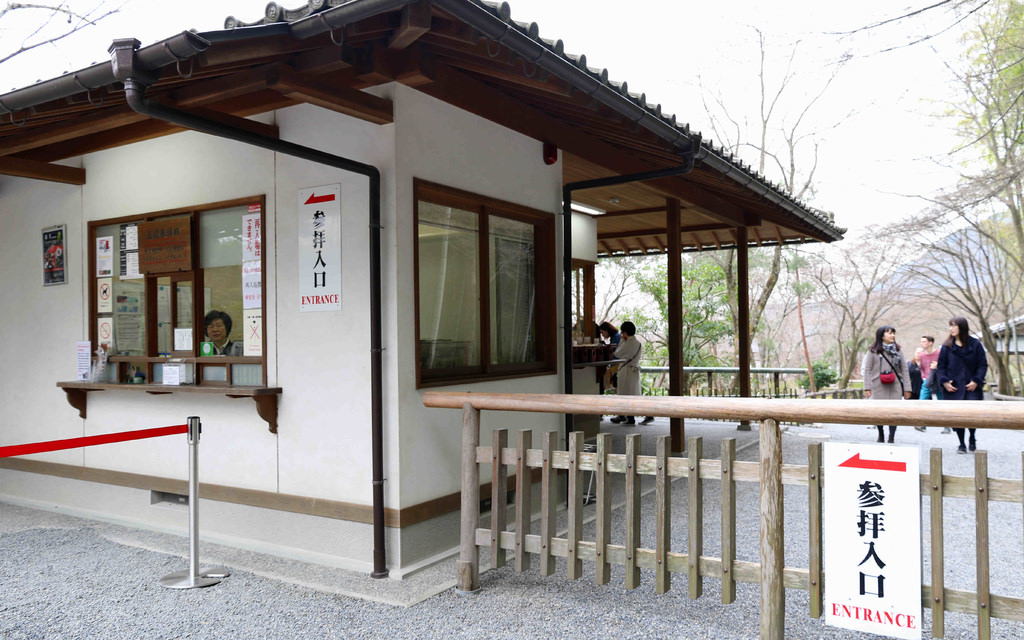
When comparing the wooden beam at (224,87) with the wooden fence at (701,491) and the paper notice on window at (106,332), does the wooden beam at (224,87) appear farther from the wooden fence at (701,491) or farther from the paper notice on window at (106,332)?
the paper notice on window at (106,332)

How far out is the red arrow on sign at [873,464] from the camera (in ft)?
9.89

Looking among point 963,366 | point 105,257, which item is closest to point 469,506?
point 105,257

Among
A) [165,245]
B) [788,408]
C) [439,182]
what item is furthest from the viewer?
[165,245]

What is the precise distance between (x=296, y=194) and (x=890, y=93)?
19760mm

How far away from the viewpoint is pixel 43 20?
32.5 feet

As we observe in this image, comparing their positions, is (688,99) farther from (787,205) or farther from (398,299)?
(398,299)

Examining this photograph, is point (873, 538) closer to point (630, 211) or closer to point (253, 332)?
point (253, 332)

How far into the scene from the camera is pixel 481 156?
514cm

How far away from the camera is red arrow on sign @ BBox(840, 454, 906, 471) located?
3.01 meters

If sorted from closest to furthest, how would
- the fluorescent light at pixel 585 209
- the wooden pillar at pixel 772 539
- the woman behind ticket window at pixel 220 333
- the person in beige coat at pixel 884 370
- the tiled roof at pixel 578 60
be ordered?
1. the tiled roof at pixel 578 60
2. the wooden pillar at pixel 772 539
3. the woman behind ticket window at pixel 220 333
4. the person in beige coat at pixel 884 370
5. the fluorescent light at pixel 585 209

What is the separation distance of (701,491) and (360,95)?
2.80 meters

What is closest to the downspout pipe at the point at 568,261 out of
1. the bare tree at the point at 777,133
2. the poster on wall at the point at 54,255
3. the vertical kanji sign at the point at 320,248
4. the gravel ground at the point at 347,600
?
the gravel ground at the point at 347,600

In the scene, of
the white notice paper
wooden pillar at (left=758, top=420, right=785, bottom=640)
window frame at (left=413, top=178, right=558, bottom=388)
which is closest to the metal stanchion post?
the white notice paper

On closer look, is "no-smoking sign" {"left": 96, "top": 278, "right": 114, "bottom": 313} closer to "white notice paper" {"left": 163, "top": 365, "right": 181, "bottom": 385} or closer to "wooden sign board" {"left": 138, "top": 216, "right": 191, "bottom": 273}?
"wooden sign board" {"left": 138, "top": 216, "right": 191, "bottom": 273}
